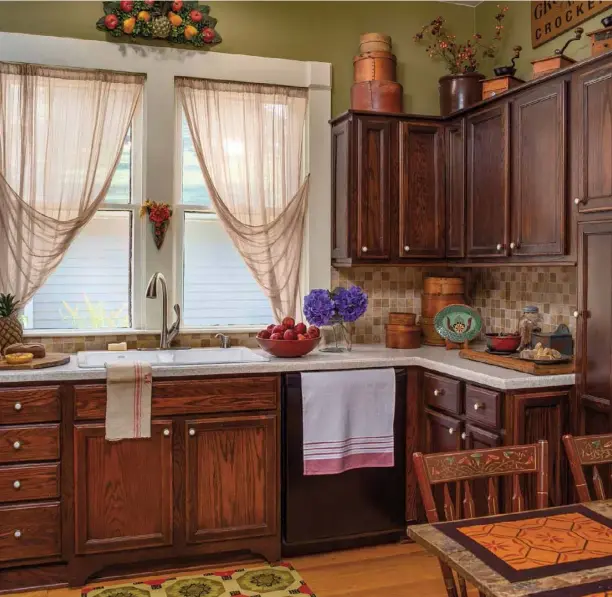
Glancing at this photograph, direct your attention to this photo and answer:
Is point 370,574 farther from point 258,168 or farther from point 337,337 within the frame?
point 258,168

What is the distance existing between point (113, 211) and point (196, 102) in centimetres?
72

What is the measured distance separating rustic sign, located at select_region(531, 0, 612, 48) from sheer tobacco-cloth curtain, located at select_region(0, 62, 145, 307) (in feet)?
6.86

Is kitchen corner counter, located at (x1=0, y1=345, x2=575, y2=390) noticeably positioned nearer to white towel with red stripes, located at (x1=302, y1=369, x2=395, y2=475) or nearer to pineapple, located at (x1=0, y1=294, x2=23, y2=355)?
white towel with red stripes, located at (x1=302, y1=369, x2=395, y2=475)

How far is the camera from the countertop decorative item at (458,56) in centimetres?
399

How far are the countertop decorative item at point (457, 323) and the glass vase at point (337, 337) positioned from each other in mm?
474

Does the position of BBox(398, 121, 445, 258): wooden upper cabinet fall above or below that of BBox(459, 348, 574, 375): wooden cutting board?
above

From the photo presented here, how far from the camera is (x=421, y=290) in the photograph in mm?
4324

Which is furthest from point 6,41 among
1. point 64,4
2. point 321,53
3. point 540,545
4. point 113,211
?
point 540,545

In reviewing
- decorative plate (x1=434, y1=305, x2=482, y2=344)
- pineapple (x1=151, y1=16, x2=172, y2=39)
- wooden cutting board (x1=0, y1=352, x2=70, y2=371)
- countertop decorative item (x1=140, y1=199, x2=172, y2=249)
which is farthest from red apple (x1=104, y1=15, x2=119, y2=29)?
decorative plate (x1=434, y1=305, x2=482, y2=344)

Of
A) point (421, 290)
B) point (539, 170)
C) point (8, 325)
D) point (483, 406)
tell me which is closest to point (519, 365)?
point (483, 406)

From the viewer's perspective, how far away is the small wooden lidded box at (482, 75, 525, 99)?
3.64 metres

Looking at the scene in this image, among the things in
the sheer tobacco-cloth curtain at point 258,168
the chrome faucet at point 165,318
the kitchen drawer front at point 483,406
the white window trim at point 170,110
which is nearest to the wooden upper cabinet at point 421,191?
the white window trim at point 170,110

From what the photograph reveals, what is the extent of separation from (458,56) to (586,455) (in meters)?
2.78

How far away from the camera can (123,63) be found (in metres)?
3.76
